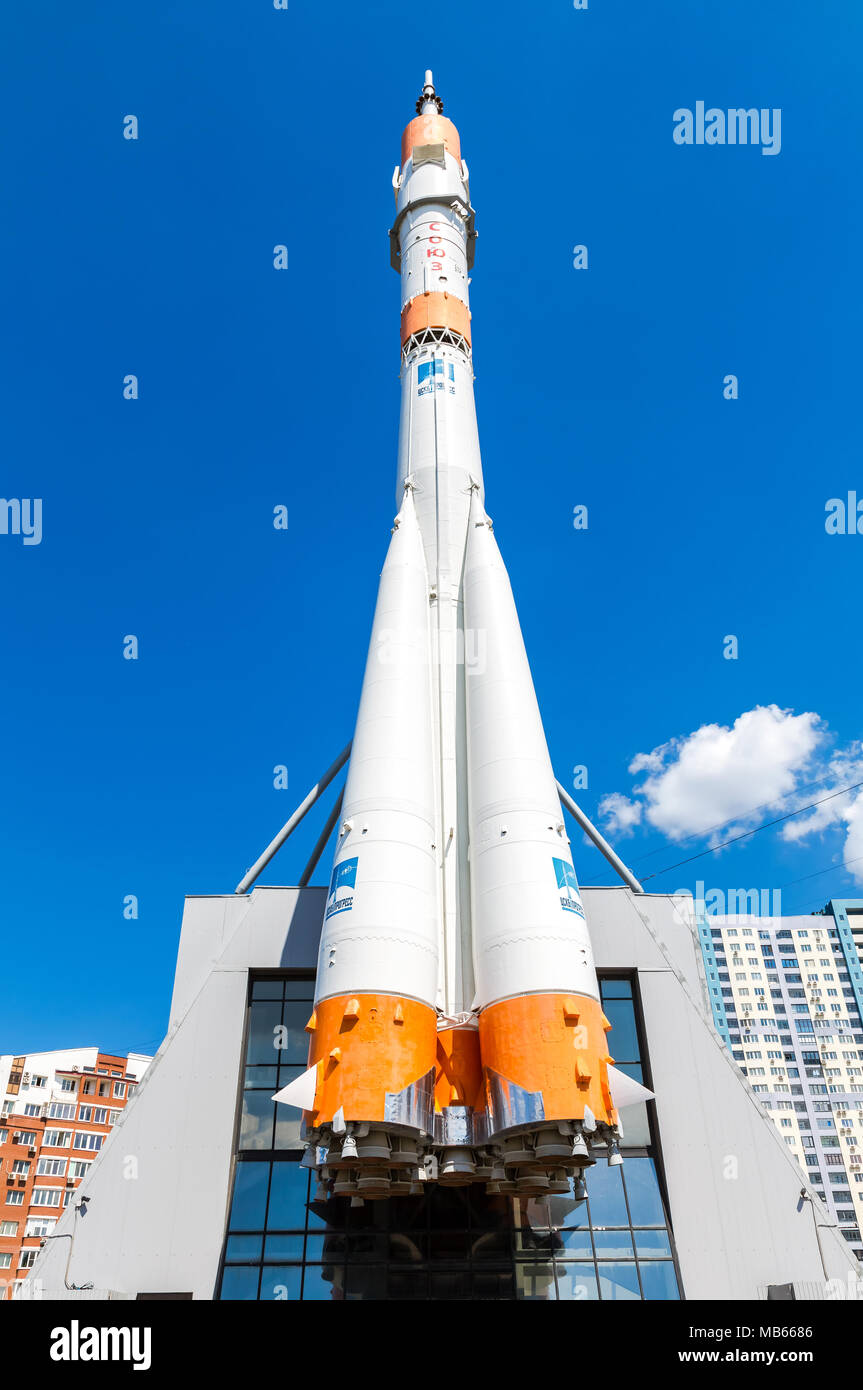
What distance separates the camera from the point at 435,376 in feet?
66.4

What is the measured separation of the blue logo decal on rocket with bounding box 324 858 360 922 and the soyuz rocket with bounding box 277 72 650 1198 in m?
0.02

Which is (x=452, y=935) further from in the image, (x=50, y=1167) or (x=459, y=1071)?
(x=50, y=1167)

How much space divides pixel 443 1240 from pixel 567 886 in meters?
6.57

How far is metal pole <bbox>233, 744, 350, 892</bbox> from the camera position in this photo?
1798 centimetres

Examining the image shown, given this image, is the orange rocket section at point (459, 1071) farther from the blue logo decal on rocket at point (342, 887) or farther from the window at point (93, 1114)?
the window at point (93, 1114)

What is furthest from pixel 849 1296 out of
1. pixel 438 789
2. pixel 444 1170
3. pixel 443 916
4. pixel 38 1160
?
pixel 38 1160

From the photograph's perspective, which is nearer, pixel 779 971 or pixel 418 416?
pixel 418 416

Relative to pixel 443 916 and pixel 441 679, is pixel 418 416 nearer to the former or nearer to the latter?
pixel 441 679

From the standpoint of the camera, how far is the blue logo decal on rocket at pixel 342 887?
12039mm

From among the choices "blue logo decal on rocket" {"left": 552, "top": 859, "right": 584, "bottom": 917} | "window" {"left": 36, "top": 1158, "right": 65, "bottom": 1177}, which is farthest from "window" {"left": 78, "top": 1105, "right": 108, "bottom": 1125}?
"blue logo decal on rocket" {"left": 552, "top": 859, "right": 584, "bottom": 917}

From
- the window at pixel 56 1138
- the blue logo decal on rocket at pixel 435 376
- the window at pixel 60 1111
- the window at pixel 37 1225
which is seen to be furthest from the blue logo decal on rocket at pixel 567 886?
the window at pixel 60 1111

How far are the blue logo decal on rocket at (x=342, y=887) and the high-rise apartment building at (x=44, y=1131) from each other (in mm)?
47483

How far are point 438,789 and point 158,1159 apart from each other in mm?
7773
